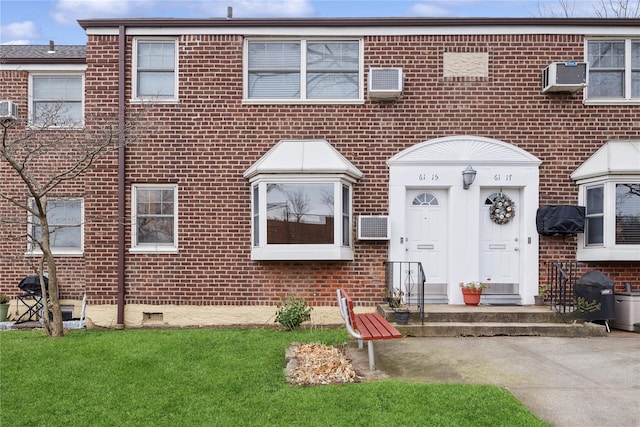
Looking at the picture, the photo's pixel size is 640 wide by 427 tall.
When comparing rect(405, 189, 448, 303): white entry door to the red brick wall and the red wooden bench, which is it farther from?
the red wooden bench

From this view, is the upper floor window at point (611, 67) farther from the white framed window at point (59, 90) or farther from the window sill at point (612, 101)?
the white framed window at point (59, 90)

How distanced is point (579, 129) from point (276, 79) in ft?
18.7

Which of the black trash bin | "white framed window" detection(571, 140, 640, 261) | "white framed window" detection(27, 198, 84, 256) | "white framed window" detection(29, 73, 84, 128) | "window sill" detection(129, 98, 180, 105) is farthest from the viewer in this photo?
"white framed window" detection(27, 198, 84, 256)

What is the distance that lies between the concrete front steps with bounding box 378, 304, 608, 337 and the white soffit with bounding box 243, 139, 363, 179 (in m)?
2.60

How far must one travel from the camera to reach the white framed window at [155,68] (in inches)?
368

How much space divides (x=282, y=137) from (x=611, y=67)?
628 cm

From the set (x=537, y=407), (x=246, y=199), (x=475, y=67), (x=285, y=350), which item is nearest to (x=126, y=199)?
(x=246, y=199)

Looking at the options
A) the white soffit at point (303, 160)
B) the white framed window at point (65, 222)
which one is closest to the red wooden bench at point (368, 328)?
the white soffit at point (303, 160)

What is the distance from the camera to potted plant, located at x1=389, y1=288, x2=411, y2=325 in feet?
25.5

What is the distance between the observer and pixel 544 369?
571 cm

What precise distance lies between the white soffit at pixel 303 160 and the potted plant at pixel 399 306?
87.3 inches

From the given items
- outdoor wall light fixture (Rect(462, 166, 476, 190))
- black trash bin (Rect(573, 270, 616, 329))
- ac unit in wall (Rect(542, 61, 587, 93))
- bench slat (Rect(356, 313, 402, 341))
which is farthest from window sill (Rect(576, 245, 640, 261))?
bench slat (Rect(356, 313, 402, 341))

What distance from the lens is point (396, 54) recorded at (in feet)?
30.3

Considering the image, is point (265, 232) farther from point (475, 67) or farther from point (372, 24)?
point (475, 67)
